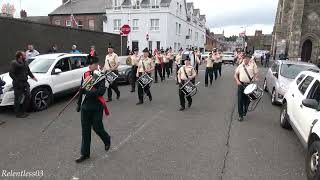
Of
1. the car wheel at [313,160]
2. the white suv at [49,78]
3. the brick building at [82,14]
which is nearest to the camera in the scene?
the car wheel at [313,160]

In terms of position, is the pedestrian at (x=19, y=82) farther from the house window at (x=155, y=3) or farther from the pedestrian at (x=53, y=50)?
the house window at (x=155, y=3)

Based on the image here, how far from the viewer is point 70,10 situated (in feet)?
163

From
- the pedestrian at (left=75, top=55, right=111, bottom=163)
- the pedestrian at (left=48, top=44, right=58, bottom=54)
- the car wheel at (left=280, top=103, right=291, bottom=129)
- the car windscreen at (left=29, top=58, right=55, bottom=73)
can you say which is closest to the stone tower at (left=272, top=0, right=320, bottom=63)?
the pedestrian at (left=48, top=44, right=58, bottom=54)

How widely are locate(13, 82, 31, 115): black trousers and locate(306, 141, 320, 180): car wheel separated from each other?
685 centimetres

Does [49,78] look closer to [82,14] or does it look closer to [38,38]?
[38,38]

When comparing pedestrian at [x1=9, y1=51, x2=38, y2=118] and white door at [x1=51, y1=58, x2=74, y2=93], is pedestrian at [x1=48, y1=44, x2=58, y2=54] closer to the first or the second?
white door at [x1=51, y1=58, x2=74, y2=93]

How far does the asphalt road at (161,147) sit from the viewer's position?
4.59 m

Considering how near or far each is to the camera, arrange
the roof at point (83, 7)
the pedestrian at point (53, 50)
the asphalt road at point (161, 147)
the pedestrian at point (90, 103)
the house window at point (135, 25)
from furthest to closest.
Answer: the roof at point (83, 7) → the house window at point (135, 25) → the pedestrian at point (53, 50) → the pedestrian at point (90, 103) → the asphalt road at point (161, 147)

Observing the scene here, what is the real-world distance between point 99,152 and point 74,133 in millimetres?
1379

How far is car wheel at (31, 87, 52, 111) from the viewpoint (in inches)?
330

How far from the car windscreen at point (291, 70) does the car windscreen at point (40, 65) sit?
776 centimetres

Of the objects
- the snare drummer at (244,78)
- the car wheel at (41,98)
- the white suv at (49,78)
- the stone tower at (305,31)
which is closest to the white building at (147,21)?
the stone tower at (305,31)

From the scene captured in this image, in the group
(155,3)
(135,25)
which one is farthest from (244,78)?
(135,25)

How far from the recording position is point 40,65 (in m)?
9.39
